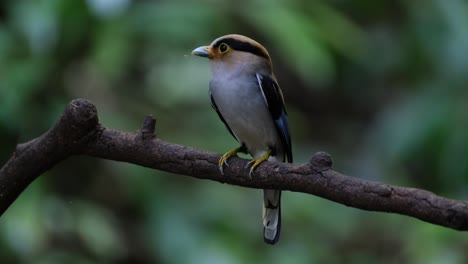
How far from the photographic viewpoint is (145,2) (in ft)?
12.5

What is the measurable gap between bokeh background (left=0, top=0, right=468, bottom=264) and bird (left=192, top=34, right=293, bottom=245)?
25.3 inches

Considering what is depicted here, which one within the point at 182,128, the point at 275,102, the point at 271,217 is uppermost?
the point at 275,102

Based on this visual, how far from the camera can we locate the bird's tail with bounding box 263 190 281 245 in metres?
2.65

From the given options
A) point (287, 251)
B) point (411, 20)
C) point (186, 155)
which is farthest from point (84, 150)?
point (411, 20)

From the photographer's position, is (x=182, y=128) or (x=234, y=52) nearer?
(x=234, y=52)

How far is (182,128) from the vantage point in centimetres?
370

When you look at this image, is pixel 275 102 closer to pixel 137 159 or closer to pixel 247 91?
pixel 247 91

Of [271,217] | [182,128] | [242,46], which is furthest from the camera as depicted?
[182,128]

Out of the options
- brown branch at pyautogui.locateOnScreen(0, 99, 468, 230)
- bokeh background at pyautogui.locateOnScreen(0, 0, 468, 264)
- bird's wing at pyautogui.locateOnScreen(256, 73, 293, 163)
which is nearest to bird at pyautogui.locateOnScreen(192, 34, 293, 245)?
bird's wing at pyautogui.locateOnScreen(256, 73, 293, 163)

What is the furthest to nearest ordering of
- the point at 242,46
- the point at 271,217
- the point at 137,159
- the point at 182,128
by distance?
1. the point at 182,128
2. the point at 271,217
3. the point at 242,46
4. the point at 137,159

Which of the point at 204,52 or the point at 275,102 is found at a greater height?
the point at 204,52

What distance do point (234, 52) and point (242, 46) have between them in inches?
1.4

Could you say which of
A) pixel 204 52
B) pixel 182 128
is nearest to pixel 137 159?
pixel 204 52

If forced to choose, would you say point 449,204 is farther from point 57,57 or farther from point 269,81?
point 57,57
